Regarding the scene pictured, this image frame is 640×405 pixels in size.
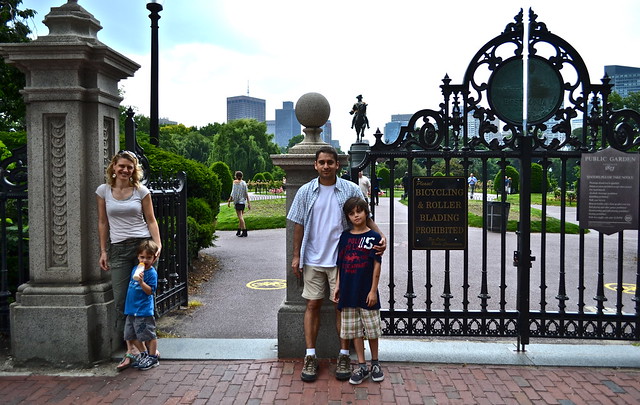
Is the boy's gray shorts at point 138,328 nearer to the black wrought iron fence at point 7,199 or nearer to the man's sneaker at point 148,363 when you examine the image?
the man's sneaker at point 148,363

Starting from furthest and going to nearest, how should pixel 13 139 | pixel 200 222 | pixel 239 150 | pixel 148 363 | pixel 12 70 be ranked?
pixel 239 150
pixel 12 70
pixel 200 222
pixel 13 139
pixel 148 363

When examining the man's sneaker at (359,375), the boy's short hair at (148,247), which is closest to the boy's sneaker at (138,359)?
the boy's short hair at (148,247)

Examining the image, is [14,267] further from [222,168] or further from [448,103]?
[222,168]

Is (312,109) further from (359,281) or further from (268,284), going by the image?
(268,284)

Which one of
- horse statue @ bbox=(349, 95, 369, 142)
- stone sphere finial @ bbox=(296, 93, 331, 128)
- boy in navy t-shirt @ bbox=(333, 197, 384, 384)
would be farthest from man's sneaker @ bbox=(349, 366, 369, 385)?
horse statue @ bbox=(349, 95, 369, 142)

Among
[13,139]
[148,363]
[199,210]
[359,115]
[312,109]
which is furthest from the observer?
[359,115]

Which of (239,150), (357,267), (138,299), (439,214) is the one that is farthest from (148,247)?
(239,150)

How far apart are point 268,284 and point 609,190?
5.40 m

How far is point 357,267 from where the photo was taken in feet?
14.0

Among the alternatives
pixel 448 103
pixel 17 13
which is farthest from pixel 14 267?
pixel 17 13

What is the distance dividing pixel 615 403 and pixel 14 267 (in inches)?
234

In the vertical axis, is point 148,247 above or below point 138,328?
above

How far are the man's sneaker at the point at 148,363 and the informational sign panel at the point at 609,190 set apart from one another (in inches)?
169

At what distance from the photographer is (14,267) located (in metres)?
5.65
